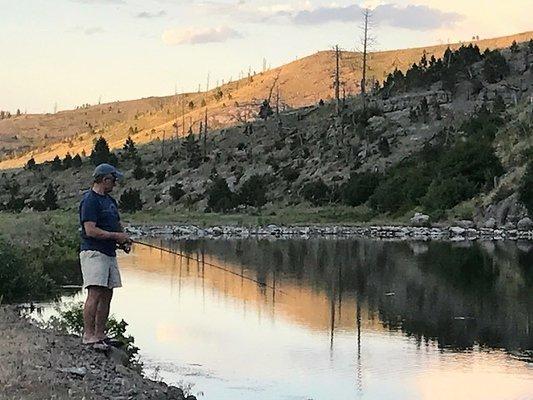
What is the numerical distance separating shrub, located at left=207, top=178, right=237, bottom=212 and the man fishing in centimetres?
4863

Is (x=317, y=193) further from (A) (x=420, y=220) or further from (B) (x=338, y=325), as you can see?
(B) (x=338, y=325)

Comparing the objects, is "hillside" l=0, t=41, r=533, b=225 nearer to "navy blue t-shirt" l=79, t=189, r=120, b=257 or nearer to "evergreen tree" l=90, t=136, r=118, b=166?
"evergreen tree" l=90, t=136, r=118, b=166

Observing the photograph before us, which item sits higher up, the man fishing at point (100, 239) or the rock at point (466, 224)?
the man fishing at point (100, 239)

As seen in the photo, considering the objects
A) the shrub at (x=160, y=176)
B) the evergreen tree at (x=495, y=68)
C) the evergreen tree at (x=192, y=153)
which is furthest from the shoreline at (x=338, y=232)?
the evergreen tree at (x=192, y=153)

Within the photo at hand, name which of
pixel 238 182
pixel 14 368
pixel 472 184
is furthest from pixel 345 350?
pixel 238 182

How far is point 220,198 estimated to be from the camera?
200 feet

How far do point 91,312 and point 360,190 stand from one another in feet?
146

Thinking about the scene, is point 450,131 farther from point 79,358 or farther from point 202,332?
point 79,358

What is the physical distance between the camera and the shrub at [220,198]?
59844 mm

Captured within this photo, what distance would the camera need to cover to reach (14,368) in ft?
28.9

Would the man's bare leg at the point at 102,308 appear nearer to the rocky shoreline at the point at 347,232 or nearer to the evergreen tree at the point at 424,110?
the rocky shoreline at the point at 347,232

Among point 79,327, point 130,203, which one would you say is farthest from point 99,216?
point 130,203

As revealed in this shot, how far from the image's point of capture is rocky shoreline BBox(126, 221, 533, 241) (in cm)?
4225

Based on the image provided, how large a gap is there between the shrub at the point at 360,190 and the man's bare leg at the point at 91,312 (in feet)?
144
